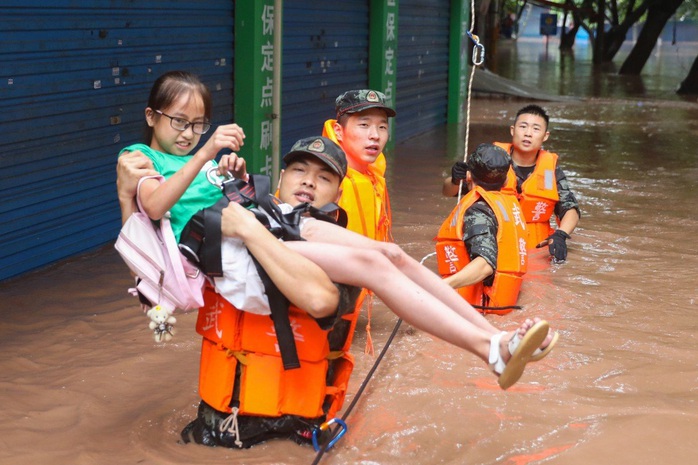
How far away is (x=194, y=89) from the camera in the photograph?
12.8 ft

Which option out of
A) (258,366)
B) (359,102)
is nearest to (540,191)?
(359,102)

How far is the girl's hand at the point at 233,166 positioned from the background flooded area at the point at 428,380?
1067 millimetres

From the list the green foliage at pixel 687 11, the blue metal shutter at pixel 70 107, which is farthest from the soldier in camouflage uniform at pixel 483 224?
the green foliage at pixel 687 11

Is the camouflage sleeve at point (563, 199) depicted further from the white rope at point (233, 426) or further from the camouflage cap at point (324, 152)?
the white rope at point (233, 426)

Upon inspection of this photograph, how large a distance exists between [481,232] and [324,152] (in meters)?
1.73

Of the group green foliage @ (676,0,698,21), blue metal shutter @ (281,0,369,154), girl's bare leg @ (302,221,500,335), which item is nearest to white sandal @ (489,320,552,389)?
girl's bare leg @ (302,221,500,335)

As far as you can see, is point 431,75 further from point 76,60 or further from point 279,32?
point 76,60

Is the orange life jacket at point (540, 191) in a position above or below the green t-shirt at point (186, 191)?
below

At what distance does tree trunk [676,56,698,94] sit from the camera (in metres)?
21.7

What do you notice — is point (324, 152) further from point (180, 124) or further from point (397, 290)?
point (397, 290)

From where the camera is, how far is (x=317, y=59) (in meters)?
10.2

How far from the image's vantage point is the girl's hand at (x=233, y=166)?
3.56 meters

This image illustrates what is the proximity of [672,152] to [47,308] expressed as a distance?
30.5ft

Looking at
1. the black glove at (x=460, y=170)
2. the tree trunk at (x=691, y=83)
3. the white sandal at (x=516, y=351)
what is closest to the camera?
the white sandal at (x=516, y=351)
